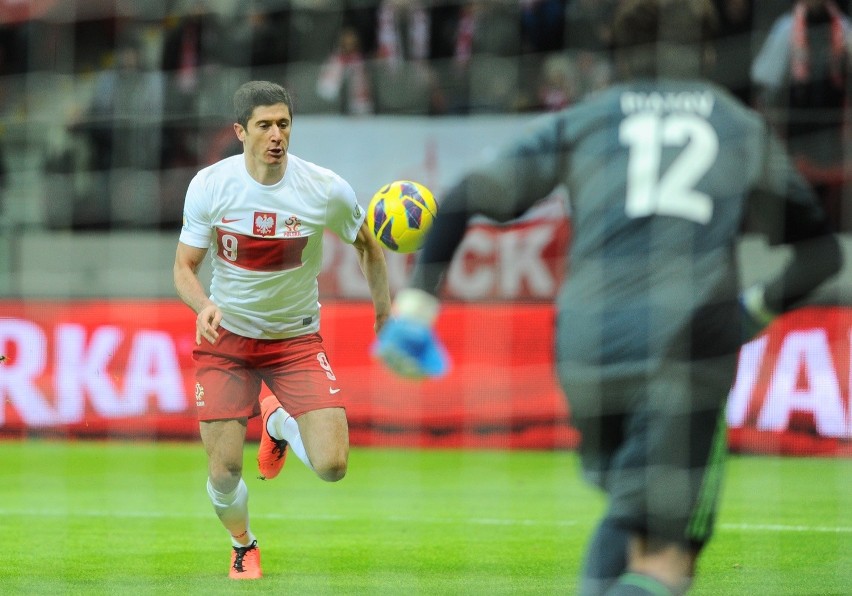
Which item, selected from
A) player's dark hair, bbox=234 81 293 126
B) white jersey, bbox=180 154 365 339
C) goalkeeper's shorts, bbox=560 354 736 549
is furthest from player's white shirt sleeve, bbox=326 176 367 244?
goalkeeper's shorts, bbox=560 354 736 549

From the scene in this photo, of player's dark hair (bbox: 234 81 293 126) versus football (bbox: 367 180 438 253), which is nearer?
player's dark hair (bbox: 234 81 293 126)

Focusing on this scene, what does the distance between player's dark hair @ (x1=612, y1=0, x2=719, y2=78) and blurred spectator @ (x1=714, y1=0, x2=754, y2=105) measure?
9226 millimetres

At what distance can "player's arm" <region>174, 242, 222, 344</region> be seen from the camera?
5225 mm

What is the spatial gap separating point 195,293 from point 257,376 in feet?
2.37

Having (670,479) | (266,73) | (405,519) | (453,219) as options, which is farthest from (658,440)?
(266,73)

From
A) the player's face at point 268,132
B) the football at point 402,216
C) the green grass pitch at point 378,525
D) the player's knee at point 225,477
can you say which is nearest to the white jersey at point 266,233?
the football at point 402,216

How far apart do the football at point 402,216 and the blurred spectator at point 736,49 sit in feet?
22.7

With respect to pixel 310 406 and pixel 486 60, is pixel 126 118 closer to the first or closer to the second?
pixel 486 60

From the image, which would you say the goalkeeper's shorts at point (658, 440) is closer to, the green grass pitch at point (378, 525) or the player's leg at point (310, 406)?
the green grass pitch at point (378, 525)

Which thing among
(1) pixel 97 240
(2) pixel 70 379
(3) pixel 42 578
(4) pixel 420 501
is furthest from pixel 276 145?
(1) pixel 97 240

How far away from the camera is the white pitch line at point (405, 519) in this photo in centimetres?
766

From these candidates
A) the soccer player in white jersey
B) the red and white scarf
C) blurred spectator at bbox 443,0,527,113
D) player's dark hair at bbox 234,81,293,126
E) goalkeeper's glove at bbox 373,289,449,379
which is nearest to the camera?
goalkeeper's glove at bbox 373,289,449,379

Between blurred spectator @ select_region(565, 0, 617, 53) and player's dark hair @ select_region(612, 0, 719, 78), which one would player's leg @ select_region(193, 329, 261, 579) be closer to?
player's dark hair @ select_region(612, 0, 719, 78)

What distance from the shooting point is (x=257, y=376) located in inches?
247
